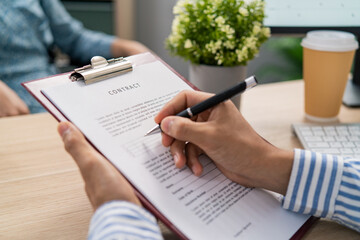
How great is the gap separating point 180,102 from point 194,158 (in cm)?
9

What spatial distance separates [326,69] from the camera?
2.58 ft

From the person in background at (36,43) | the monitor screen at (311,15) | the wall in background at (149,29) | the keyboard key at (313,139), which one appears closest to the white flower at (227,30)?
the monitor screen at (311,15)

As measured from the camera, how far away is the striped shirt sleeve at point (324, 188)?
0.50 metres

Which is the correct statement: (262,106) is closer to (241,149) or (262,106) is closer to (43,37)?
(241,149)

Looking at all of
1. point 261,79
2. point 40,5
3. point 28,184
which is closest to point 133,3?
point 40,5

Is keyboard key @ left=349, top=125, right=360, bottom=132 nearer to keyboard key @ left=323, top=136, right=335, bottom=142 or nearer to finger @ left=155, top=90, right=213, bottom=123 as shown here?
keyboard key @ left=323, top=136, right=335, bottom=142

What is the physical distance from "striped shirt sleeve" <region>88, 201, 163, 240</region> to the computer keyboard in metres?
0.40

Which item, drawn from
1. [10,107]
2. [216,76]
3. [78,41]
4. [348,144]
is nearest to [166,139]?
[216,76]

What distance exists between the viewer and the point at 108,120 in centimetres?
52

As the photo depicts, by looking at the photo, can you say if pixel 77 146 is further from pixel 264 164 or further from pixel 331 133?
pixel 331 133

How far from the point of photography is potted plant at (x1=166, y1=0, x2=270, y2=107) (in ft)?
2.37

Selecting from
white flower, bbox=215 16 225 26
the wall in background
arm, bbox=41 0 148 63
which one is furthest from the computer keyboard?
the wall in background

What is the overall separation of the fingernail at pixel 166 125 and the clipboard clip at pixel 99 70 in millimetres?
138

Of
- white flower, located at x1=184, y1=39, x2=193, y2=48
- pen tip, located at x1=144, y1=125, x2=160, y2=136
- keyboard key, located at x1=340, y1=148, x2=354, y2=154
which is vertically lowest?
keyboard key, located at x1=340, y1=148, x2=354, y2=154
